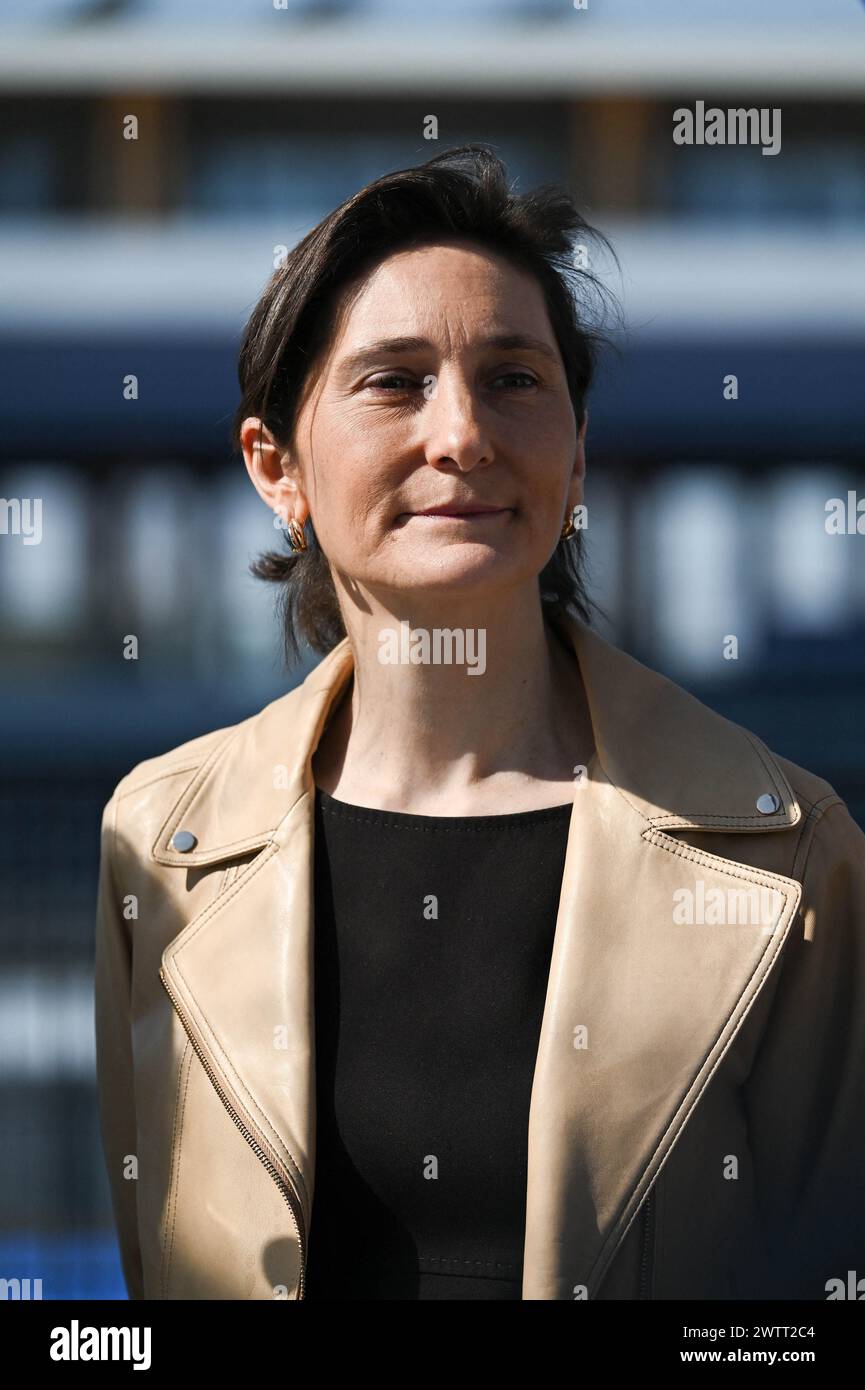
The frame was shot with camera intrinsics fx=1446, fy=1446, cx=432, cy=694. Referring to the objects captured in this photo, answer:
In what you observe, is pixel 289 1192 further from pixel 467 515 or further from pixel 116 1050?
pixel 467 515

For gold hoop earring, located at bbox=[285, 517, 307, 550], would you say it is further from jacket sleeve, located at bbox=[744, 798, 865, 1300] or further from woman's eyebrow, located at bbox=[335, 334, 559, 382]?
jacket sleeve, located at bbox=[744, 798, 865, 1300]

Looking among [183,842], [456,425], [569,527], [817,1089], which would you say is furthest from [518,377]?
[817,1089]

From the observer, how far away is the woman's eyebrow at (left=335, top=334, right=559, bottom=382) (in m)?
1.40

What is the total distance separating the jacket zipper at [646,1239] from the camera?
4.36 ft

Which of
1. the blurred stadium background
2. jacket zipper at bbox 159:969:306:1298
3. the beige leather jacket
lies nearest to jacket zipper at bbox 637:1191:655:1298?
the beige leather jacket

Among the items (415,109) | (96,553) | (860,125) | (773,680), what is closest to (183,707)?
(96,553)

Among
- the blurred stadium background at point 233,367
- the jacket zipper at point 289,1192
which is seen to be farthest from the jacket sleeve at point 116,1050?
the blurred stadium background at point 233,367

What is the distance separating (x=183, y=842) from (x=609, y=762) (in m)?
0.48

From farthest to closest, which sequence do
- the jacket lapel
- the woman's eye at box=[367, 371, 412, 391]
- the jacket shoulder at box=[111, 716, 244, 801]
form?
the jacket shoulder at box=[111, 716, 244, 801], the woman's eye at box=[367, 371, 412, 391], the jacket lapel

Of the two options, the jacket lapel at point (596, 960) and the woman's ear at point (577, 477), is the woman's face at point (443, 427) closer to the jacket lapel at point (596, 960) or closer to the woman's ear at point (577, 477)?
the woman's ear at point (577, 477)

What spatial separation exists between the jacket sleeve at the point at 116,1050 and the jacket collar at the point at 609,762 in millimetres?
107

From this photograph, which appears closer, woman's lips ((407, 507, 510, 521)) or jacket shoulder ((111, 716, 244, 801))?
woman's lips ((407, 507, 510, 521))

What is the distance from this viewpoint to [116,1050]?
1691mm
